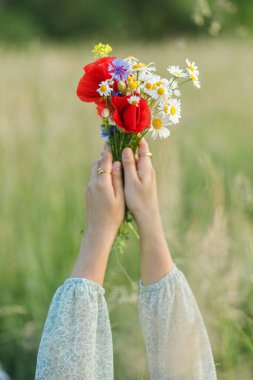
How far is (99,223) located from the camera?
1.43 metres

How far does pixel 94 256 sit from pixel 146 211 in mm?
138

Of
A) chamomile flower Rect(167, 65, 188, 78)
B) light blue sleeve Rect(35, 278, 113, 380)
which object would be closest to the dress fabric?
light blue sleeve Rect(35, 278, 113, 380)

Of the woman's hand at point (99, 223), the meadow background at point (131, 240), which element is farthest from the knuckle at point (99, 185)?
the meadow background at point (131, 240)

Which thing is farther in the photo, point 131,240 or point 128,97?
point 131,240

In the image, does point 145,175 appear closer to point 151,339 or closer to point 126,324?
point 151,339

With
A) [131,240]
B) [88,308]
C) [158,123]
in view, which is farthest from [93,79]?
[131,240]

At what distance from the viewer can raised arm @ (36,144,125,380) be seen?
1.38 meters

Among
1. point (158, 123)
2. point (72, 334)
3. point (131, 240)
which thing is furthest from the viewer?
point (131, 240)

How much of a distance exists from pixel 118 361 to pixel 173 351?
2.27 ft

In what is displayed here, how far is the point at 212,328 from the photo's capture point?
7.25 feet

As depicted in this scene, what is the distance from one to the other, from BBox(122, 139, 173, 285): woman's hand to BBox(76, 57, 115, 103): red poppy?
135 millimetres

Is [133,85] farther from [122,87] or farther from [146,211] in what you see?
[146,211]

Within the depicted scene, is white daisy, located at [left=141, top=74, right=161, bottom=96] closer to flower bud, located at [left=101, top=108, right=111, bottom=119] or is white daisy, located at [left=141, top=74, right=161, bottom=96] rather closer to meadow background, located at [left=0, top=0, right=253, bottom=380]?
flower bud, located at [left=101, top=108, right=111, bottom=119]

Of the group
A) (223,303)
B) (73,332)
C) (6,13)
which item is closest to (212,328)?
(223,303)
